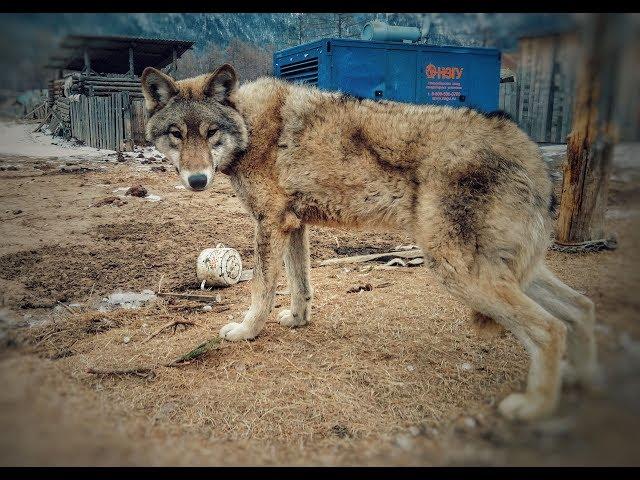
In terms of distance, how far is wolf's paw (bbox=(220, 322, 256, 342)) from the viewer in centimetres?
439

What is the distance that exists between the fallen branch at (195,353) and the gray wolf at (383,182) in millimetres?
235

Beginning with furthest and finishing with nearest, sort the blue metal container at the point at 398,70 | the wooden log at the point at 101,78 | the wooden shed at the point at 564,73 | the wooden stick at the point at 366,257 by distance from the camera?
the wooden log at the point at 101,78 → the blue metal container at the point at 398,70 → the wooden stick at the point at 366,257 → the wooden shed at the point at 564,73

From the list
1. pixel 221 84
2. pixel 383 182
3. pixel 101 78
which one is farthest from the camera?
pixel 101 78

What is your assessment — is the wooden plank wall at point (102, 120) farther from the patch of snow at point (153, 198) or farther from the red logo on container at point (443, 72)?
the red logo on container at point (443, 72)

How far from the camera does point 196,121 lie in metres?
4.08

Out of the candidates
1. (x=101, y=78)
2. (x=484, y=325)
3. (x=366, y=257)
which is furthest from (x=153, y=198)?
(x=101, y=78)

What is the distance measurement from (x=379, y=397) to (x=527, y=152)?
2115 millimetres

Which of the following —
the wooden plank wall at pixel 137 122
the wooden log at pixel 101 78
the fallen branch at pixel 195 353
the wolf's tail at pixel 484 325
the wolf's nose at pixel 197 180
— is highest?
the wooden log at pixel 101 78

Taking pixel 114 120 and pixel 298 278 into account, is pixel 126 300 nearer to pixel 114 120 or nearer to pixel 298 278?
pixel 298 278

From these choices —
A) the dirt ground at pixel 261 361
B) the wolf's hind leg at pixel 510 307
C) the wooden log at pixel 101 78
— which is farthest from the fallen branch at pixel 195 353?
the wooden log at pixel 101 78

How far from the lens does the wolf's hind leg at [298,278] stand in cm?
480

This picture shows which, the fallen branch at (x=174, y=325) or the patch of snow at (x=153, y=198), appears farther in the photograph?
the patch of snow at (x=153, y=198)

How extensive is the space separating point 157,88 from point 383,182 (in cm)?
223

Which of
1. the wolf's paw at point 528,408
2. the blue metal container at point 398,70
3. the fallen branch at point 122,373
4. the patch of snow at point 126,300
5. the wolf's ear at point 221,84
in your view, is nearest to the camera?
the wolf's paw at point 528,408
